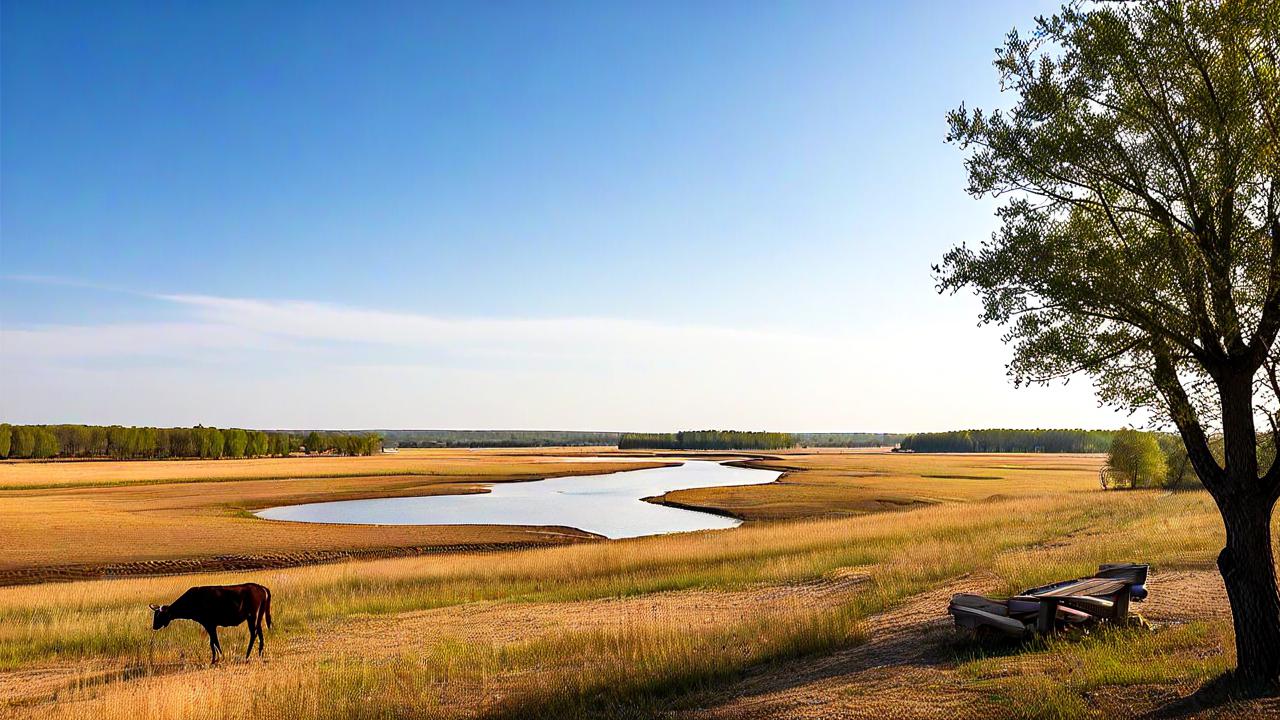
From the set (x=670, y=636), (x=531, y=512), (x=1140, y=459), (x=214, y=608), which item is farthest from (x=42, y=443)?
(x=670, y=636)

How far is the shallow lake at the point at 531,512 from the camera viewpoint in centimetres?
5666

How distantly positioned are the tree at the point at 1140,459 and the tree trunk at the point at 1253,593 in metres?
70.4

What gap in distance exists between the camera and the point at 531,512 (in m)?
65.9

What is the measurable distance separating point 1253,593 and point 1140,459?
72023 mm

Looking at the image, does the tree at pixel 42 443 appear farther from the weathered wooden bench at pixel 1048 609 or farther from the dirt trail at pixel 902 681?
the weathered wooden bench at pixel 1048 609

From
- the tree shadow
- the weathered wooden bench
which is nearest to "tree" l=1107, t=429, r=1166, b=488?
the weathered wooden bench

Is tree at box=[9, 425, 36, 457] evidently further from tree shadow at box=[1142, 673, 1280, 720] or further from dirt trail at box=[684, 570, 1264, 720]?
tree shadow at box=[1142, 673, 1280, 720]

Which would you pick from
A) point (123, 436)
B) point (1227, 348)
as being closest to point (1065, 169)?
point (1227, 348)

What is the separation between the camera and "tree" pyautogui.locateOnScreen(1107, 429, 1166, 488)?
71.1m

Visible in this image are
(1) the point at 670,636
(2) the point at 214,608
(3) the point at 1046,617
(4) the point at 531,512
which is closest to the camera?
(3) the point at 1046,617

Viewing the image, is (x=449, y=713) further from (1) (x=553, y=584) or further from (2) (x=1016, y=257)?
(1) (x=553, y=584)

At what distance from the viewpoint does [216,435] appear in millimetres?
197750

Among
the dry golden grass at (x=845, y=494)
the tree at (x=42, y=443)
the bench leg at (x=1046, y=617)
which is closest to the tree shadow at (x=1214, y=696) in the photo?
the bench leg at (x=1046, y=617)

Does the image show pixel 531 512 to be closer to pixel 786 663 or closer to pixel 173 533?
pixel 173 533
